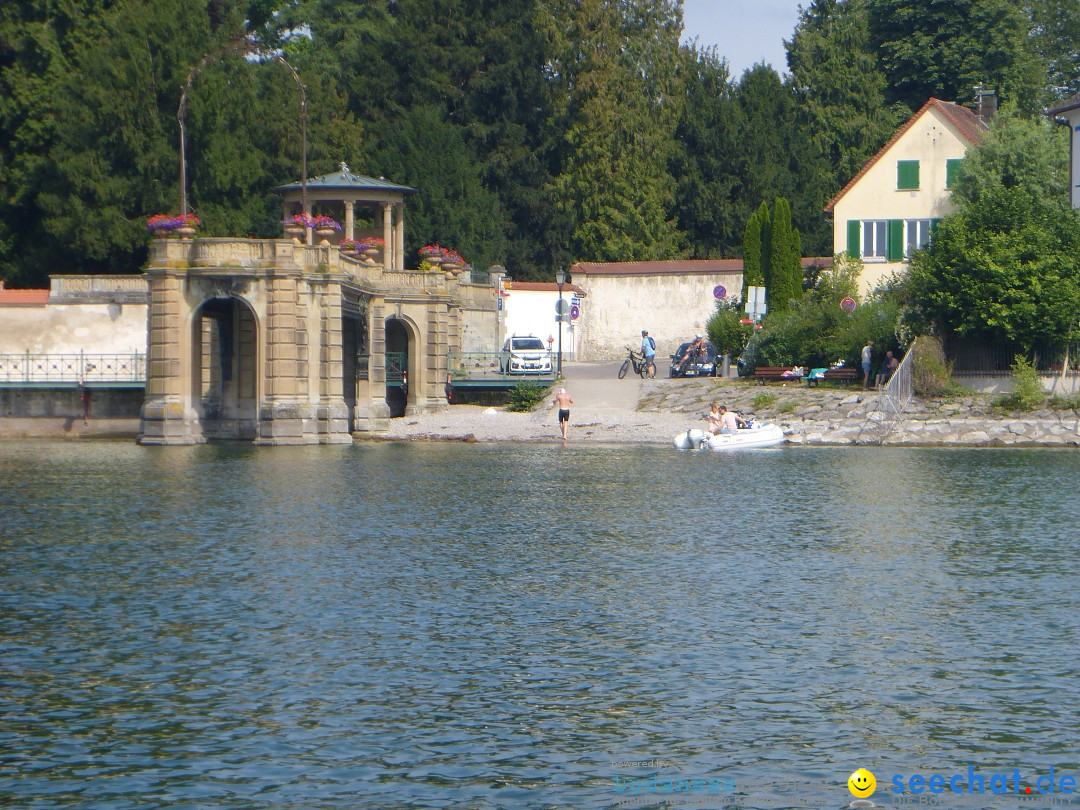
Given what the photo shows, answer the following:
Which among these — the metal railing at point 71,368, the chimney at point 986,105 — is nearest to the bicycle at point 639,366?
A: the metal railing at point 71,368

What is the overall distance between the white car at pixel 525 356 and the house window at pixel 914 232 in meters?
15.0

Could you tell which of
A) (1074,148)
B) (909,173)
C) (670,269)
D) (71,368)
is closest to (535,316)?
Answer: (670,269)

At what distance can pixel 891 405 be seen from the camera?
49781mm

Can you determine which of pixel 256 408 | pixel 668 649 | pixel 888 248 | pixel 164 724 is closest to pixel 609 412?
pixel 256 408

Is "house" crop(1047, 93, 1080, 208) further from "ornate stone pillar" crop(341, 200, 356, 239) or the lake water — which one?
"ornate stone pillar" crop(341, 200, 356, 239)

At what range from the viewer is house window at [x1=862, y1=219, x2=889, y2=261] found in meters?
64.9

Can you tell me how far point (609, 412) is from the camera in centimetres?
5438

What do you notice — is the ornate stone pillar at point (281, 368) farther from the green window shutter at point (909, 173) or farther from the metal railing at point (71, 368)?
the green window shutter at point (909, 173)

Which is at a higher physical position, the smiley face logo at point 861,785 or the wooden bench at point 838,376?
the wooden bench at point 838,376

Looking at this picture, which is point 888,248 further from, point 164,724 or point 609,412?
point 164,724

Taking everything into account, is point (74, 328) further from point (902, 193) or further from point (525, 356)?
point (902, 193)

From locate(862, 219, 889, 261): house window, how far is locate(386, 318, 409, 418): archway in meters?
19.1

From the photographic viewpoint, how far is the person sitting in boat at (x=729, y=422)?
158ft

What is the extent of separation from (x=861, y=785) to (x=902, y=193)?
178ft
